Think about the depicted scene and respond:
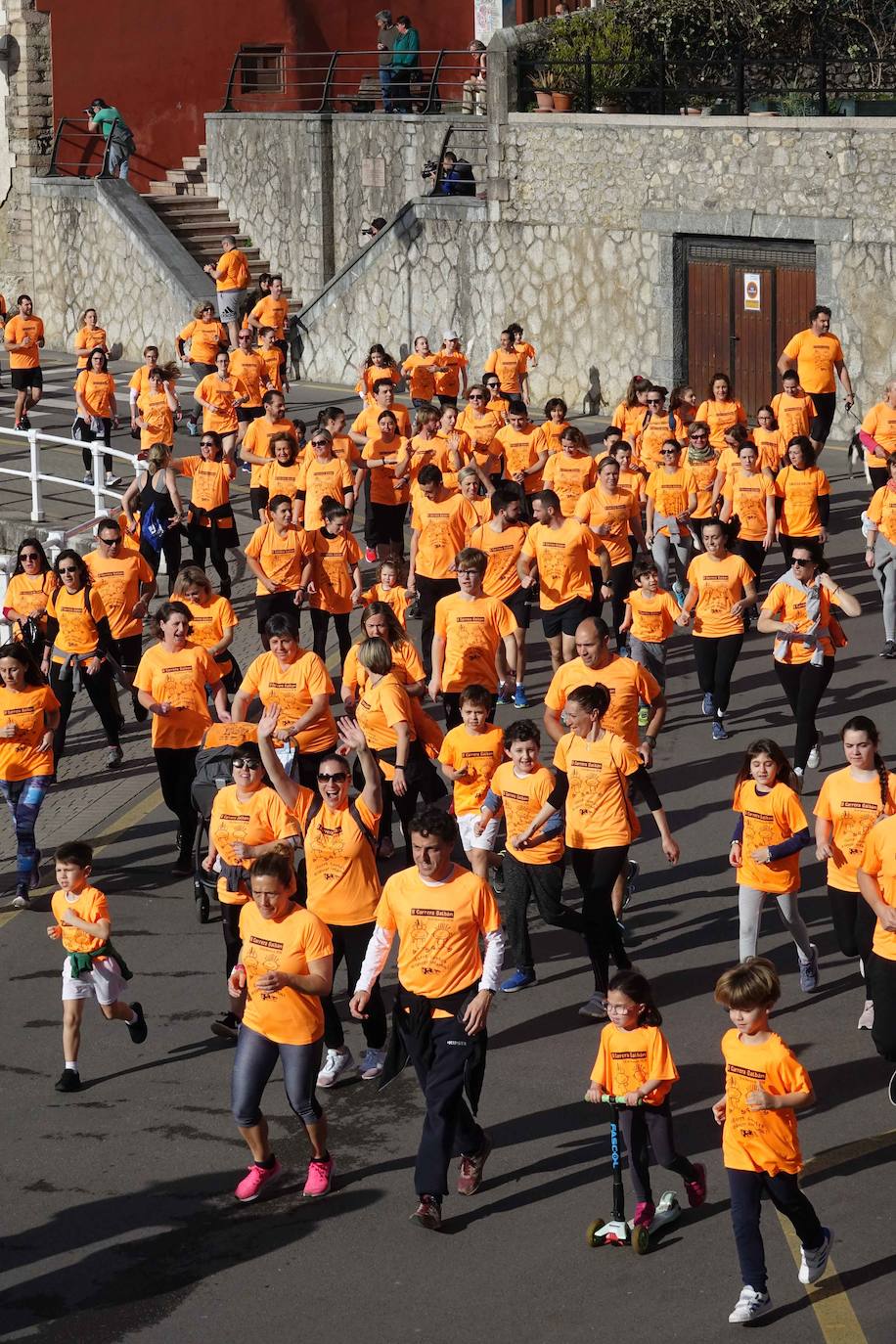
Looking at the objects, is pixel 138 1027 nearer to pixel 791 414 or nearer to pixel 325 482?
pixel 325 482

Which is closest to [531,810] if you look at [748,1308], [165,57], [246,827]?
[246,827]

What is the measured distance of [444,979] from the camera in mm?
8836

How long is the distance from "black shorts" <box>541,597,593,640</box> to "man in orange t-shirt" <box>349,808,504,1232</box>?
650 cm

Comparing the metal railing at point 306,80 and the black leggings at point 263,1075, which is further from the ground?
the metal railing at point 306,80

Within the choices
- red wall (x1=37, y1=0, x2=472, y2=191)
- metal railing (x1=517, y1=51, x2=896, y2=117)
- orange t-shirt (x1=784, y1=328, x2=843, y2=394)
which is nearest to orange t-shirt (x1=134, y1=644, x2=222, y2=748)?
orange t-shirt (x1=784, y1=328, x2=843, y2=394)

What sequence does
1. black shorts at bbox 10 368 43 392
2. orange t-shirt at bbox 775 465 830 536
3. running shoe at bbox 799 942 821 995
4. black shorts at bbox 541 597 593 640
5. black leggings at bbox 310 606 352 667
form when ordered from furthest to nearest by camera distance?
black shorts at bbox 10 368 43 392 < orange t-shirt at bbox 775 465 830 536 < black leggings at bbox 310 606 352 667 < black shorts at bbox 541 597 593 640 < running shoe at bbox 799 942 821 995

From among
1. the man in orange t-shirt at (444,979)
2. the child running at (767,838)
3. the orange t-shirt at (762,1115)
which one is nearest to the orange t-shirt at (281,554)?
the child running at (767,838)

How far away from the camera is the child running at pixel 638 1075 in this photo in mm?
8203

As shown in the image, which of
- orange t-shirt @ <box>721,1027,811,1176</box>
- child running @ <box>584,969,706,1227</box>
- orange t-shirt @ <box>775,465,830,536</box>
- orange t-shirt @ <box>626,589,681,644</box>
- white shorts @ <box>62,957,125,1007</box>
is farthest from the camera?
orange t-shirt @ <box>775,465,830,536</box>

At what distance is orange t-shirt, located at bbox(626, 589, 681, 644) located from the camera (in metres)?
14.5

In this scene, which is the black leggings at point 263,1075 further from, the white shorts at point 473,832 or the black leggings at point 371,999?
the white shorts at point 473,832

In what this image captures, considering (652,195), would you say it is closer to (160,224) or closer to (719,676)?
(160,224)

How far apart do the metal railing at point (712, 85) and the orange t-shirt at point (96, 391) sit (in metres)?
8.29

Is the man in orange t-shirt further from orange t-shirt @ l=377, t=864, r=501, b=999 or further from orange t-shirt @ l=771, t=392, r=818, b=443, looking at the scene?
orange t-shirt @ l=771, t=392, r=818, b=443
